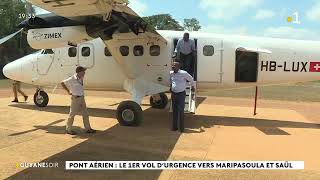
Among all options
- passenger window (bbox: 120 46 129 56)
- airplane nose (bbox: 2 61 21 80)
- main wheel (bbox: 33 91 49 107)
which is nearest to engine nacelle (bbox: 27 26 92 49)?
passenger window (bbox: 120 46 129 56)

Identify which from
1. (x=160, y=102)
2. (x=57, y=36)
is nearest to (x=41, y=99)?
(x=160, y=102)

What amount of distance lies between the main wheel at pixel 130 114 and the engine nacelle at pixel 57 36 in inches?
103

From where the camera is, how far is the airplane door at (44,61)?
1488cm

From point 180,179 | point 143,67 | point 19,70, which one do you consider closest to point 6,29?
point 19,70

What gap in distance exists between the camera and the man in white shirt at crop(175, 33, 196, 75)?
12.8 metres

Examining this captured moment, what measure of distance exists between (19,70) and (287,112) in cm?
1197

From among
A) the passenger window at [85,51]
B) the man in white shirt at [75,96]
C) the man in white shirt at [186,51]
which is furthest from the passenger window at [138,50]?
the man in white shirt at [75,96]

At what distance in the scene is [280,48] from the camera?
42.7ft

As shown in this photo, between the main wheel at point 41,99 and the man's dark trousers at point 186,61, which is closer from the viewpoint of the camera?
the man's dark trousers at point 186,61

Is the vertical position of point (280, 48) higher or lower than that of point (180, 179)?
higher

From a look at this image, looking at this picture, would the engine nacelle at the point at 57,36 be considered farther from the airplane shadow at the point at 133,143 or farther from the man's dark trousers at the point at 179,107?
the man's dark trousers at the point at 179,107

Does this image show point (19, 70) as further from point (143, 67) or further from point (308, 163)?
point (308, 163)

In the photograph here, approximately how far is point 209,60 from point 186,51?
3.29 feet

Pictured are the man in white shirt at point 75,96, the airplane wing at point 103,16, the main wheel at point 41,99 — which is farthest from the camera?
the main wheel at point 41,99
